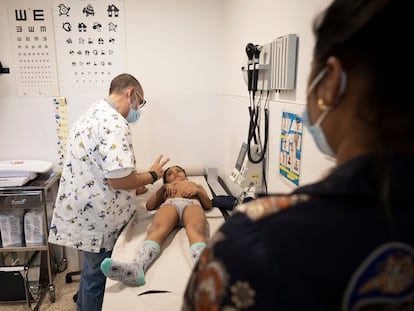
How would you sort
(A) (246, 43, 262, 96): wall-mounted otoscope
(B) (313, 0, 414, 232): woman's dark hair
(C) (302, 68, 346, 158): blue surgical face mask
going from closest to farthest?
(B) (313, 0, 414, 232): woman's dark hair → (C) (302, 68, 346, 158): blue surgical face mask → (A) (246, 43, 262, 96): wall-mounted otoscope

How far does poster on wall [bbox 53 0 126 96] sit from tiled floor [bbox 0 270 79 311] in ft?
5.20

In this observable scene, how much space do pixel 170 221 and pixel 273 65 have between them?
1061 millimetres

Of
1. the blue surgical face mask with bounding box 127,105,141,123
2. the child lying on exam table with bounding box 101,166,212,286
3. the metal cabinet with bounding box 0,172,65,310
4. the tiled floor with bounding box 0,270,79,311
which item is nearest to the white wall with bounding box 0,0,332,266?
the child lying on exam table with bounding box 101,166,212,286

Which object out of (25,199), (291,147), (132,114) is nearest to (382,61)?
(291,147)

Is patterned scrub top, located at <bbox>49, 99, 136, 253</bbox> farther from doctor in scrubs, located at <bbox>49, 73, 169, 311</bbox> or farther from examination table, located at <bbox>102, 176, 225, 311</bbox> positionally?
examination table, located at <bbox>102, 176, 225, 311</bbox>

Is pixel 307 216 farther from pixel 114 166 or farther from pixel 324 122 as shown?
pixel 114 166

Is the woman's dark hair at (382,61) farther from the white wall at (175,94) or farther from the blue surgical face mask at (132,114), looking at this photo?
the white wall at (175,94)

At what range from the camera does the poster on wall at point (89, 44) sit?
8.72 feet

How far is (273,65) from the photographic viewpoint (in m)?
1.57

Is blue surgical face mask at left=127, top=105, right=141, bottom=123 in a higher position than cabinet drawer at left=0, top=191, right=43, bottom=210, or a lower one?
higher

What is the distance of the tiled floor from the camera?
2461 mm

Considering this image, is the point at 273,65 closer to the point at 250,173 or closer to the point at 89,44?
the point at 250,173

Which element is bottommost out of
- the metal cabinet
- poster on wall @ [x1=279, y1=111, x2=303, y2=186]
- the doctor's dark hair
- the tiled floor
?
the tiled floor

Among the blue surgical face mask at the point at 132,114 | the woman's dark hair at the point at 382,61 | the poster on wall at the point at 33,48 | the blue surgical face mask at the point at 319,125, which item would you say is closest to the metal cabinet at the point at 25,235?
the poster on wall at the point at 33,48
